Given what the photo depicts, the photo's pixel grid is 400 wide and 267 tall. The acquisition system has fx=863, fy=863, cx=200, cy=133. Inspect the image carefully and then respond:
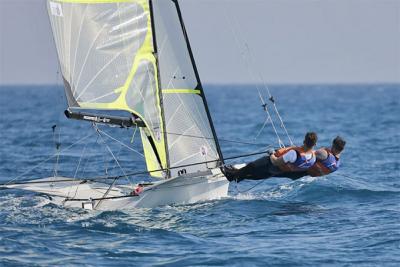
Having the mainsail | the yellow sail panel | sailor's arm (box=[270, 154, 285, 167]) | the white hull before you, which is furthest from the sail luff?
sailor's arm (box=[270, 154, 285, 167])

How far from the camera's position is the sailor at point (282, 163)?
14.1m

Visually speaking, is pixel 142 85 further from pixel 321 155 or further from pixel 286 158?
pixel 321 155

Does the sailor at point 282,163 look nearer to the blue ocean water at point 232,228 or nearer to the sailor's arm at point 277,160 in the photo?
the sailor's arm at point 277,160

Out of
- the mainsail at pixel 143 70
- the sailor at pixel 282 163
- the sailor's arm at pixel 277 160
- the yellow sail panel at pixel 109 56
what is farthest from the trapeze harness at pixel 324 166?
the yellow sail panel at pixel 109 56

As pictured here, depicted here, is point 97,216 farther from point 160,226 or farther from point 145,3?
point 145,3

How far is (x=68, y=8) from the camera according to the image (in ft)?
49.9

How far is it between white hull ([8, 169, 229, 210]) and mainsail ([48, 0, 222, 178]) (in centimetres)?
50

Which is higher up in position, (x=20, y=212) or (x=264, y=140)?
(x=264, y=140)

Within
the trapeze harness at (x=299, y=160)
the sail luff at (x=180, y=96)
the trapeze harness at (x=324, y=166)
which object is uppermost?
the sail luff at (x=180, y=96)

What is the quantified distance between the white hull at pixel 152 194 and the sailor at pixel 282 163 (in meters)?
0.46

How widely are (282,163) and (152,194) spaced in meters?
2.28

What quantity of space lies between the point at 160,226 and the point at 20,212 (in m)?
2.71

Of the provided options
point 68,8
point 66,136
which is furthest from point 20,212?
point 66,136

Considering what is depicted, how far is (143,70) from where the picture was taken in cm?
1552
